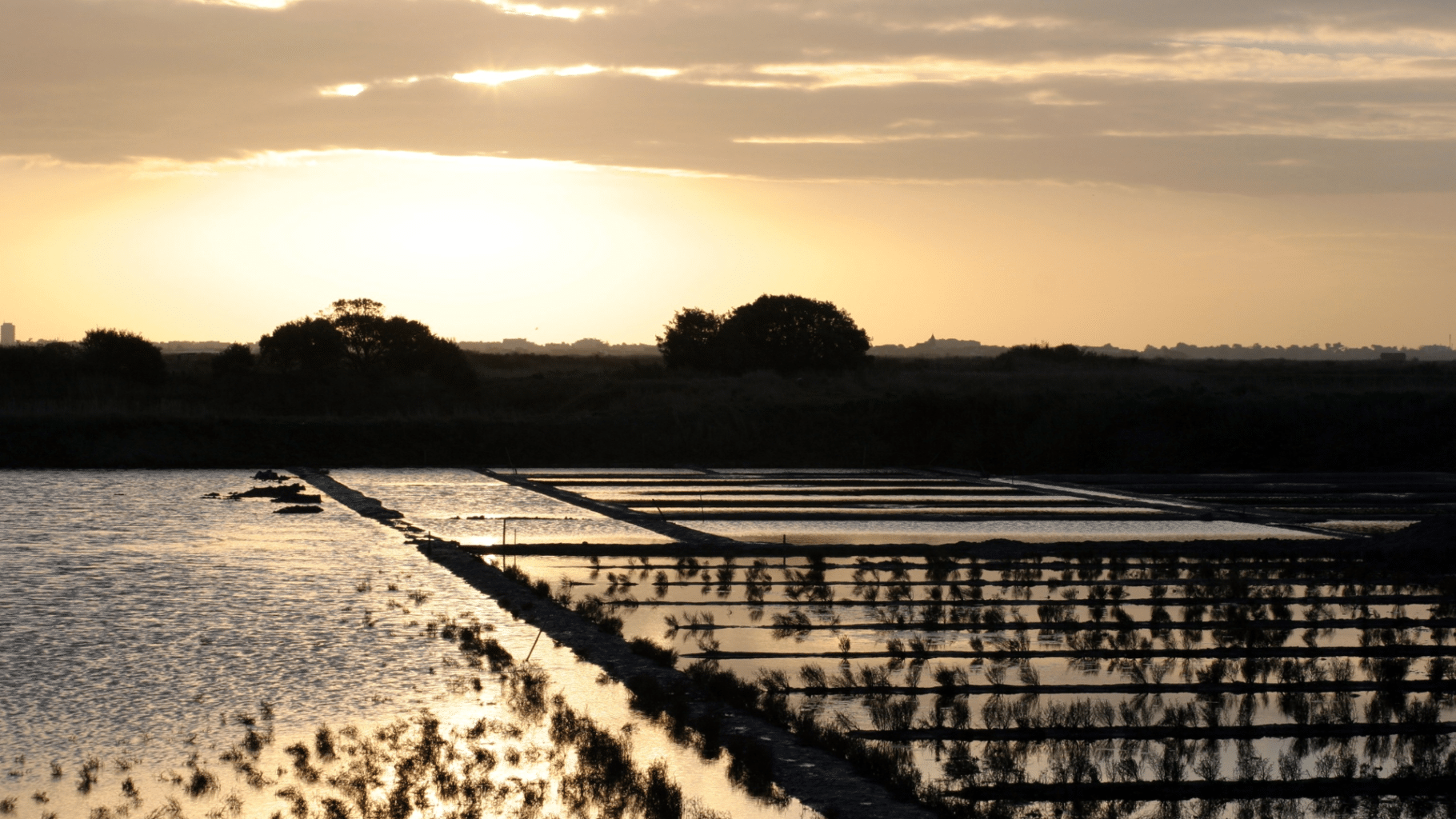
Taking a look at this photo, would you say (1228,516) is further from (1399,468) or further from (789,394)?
(789,394)

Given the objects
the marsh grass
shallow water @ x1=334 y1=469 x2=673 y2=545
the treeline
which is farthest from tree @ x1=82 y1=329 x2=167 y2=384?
the marsh grass

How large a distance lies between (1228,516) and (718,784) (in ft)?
55.7

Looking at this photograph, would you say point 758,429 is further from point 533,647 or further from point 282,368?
point 533,647

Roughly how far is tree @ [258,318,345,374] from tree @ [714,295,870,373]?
14093mm

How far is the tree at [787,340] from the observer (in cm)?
5225

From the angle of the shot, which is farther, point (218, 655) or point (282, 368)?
point (282, 368)

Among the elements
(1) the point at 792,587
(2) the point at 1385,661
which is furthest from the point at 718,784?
(1) the point at 792,587

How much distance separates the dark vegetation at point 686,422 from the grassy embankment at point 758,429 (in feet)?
0.19

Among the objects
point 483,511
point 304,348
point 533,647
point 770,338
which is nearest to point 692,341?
point 770,338

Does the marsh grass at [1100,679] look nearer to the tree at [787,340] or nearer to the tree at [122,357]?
the tree at [122,357]

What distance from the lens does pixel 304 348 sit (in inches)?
1826

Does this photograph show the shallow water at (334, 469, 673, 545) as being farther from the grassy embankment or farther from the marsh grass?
the grassy embankment

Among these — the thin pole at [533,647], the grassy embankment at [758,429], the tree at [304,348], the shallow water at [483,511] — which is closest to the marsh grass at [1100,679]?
the thin pole at [533,647]

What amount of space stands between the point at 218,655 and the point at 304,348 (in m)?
37.9
